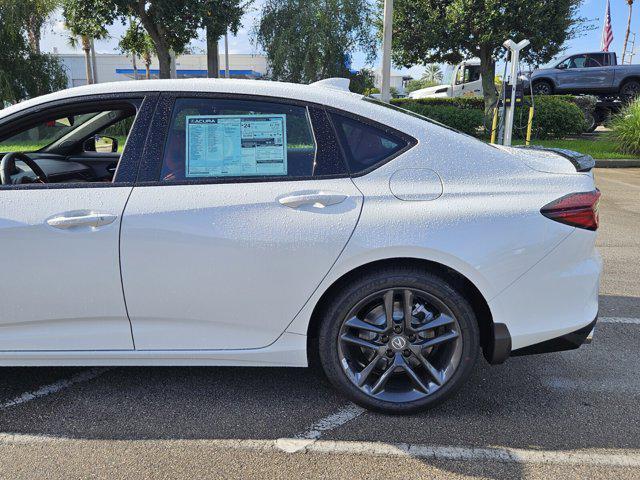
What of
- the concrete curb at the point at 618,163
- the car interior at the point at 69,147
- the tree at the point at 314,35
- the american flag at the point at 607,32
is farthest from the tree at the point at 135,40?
the american flag at the point at 607,32

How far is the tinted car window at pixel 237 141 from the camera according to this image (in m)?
2.74

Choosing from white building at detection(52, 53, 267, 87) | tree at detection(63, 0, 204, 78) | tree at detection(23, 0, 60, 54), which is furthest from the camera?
white building at detection(52, 53, 267, 87)

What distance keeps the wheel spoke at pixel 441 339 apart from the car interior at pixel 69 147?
1944 mm

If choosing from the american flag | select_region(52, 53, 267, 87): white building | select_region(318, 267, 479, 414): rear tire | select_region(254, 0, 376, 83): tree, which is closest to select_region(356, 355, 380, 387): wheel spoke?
select_region(318, 267, 479, 414): rear tire

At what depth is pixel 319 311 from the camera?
279 cm

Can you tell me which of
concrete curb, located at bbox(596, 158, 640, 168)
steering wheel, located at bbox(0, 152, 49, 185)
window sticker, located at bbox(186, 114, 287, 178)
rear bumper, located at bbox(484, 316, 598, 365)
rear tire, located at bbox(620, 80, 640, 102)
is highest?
→ rear tire, located at bbox(620, 80, 640, 102)

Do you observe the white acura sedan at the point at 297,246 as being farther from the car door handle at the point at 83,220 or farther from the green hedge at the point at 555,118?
the green hedge at the point at 555,118

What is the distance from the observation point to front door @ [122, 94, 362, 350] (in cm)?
260

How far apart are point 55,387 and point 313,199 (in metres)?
1.87

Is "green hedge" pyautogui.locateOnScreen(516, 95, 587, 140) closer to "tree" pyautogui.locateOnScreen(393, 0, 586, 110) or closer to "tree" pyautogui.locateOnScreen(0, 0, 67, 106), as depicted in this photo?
"tree" pyautogui.locateOnScreen(393, 0, 586, 110)

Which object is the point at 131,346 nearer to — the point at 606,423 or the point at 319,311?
the point at 319,311

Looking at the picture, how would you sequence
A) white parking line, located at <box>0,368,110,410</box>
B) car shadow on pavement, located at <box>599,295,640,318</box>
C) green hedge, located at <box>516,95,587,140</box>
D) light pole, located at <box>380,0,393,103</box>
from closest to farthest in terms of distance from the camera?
white parking line, located at <box>0,368,110,410</box> → car shadow on pavement, located at <box>599,295,640,318</box> → light pole, located at <box>380,0,393,103</box> → green hedge, located at <box>516,95,587,140</box>

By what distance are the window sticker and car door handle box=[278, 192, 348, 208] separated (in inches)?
6.8

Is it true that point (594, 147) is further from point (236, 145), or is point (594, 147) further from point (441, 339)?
point (236, 145)
